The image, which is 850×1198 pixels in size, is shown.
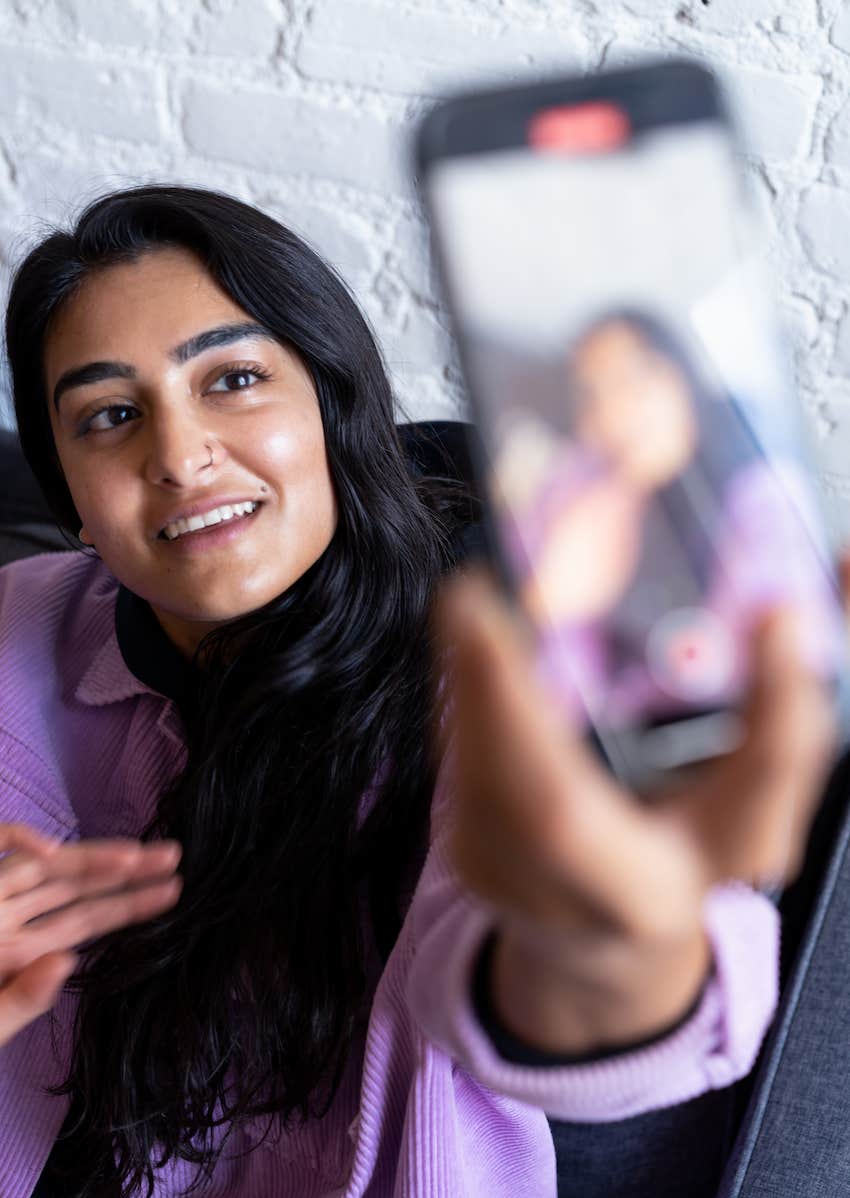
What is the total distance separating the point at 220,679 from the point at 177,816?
9 centimetres

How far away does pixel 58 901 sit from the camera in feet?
1.97

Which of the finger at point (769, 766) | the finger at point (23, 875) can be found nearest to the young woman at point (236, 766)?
the finger at point (23, 875)

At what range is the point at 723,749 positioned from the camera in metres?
0.31


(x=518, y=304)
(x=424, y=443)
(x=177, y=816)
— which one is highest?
(x=518, y=304)

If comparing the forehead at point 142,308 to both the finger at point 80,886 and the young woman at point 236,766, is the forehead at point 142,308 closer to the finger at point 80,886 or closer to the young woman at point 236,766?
the young woman at point 236,766

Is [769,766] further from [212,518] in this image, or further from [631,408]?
[212,518]

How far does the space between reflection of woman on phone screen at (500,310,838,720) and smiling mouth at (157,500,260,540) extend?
359mm

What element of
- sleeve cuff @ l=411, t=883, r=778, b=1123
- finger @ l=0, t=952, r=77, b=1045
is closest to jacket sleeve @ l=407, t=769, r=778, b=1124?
sleeve cuff @ l=411, t=883, r=778, b=1123

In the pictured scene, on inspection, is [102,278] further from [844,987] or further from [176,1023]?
[844,987]

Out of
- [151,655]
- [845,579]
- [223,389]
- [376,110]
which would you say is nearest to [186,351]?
[223,389]

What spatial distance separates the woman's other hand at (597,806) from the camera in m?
0.27

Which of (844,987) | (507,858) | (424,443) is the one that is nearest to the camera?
(507,858)

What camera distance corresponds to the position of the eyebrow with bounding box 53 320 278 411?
2.19 ft

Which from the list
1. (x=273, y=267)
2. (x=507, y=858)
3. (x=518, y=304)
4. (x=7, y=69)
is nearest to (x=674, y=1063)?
(x=507, y=858)
